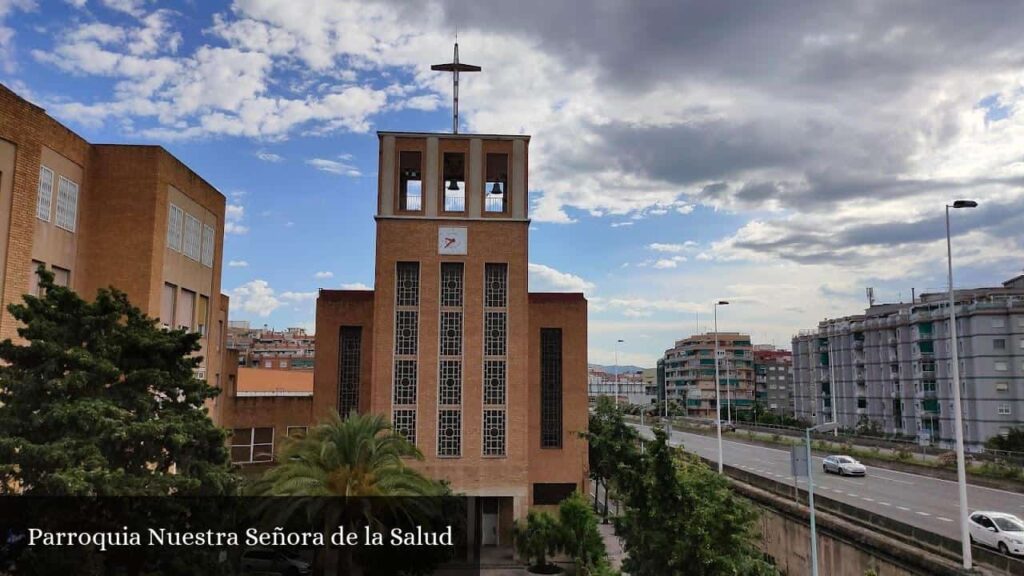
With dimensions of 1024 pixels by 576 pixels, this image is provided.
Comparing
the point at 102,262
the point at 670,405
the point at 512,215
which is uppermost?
the point at 512,215

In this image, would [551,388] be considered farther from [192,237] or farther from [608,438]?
[192,237]

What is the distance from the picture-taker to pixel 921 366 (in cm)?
7038

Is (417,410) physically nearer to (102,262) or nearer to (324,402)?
(324,402)

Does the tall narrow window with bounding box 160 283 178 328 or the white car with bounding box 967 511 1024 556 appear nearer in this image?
the white car with bounding box 967 511 1024 556

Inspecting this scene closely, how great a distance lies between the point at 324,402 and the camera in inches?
1293

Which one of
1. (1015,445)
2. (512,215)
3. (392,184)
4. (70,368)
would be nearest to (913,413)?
(1015,445)

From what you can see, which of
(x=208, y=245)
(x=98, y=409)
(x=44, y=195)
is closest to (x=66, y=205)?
(x=44, y=195)

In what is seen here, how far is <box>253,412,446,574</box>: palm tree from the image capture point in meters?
18.8

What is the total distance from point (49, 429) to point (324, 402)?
21202 mm

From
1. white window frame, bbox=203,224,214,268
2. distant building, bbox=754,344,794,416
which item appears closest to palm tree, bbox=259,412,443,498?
white window frame, bbox=203,224,214,268

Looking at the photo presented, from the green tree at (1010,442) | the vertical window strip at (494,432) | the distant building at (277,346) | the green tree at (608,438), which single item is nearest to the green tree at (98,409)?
the vertical window strip at (494,432)

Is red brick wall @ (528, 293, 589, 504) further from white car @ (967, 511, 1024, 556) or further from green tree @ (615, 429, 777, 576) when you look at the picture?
white car @ (967, 511, 1024, 556)

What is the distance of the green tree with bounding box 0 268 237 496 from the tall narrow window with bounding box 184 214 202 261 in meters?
11.9

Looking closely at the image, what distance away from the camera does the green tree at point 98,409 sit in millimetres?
11375
